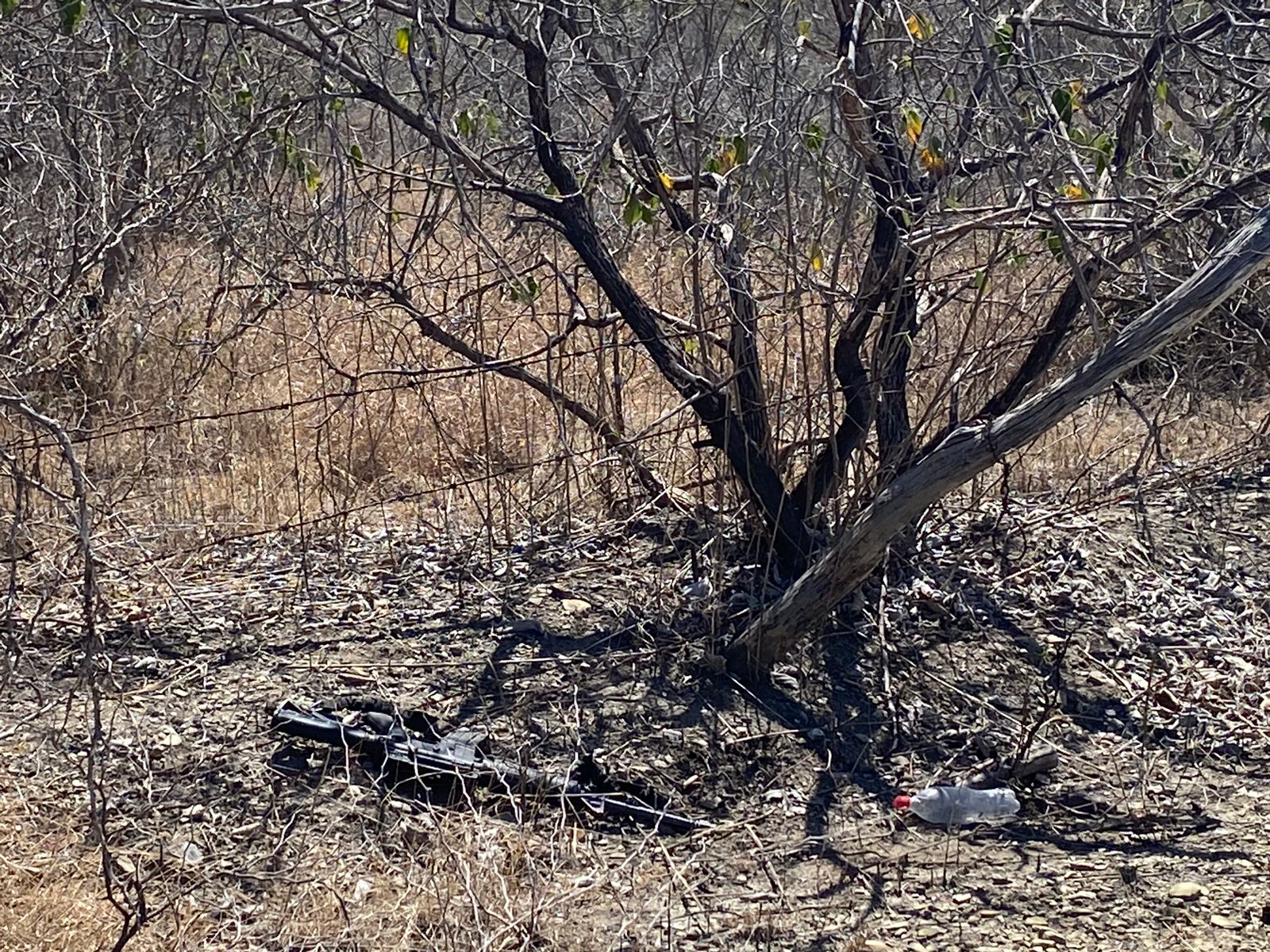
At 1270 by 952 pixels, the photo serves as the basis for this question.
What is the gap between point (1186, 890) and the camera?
325cm

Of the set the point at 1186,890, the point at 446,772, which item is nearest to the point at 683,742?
the point at 446,772

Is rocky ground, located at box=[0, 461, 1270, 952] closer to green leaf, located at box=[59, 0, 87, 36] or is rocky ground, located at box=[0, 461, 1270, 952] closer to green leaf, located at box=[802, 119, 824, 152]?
green leaf, located at box=[802, 119, 824, 152]

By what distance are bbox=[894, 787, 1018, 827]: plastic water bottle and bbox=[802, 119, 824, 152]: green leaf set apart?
64.5 inches

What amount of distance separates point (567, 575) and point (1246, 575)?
2.12 metres

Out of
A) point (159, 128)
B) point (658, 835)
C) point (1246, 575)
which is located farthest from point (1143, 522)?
point (159, 128)

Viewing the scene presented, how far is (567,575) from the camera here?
450cm

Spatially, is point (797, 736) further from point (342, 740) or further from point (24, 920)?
point (24, 920)

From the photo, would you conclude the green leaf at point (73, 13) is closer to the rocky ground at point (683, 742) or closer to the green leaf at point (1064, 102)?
the rocky ground at point (683, 742)

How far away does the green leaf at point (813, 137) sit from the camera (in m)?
3.84

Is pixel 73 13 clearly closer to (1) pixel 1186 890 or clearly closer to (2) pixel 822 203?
(2) pixel 822 203

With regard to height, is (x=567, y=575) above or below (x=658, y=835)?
above

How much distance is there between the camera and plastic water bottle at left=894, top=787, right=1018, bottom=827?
139 inches

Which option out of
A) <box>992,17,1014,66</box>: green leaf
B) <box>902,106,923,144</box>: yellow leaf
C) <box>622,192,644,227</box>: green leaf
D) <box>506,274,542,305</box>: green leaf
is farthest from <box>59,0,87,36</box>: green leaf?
<box>992,17,1014,66</box>: green leaf

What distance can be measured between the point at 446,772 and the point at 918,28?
2132mm
